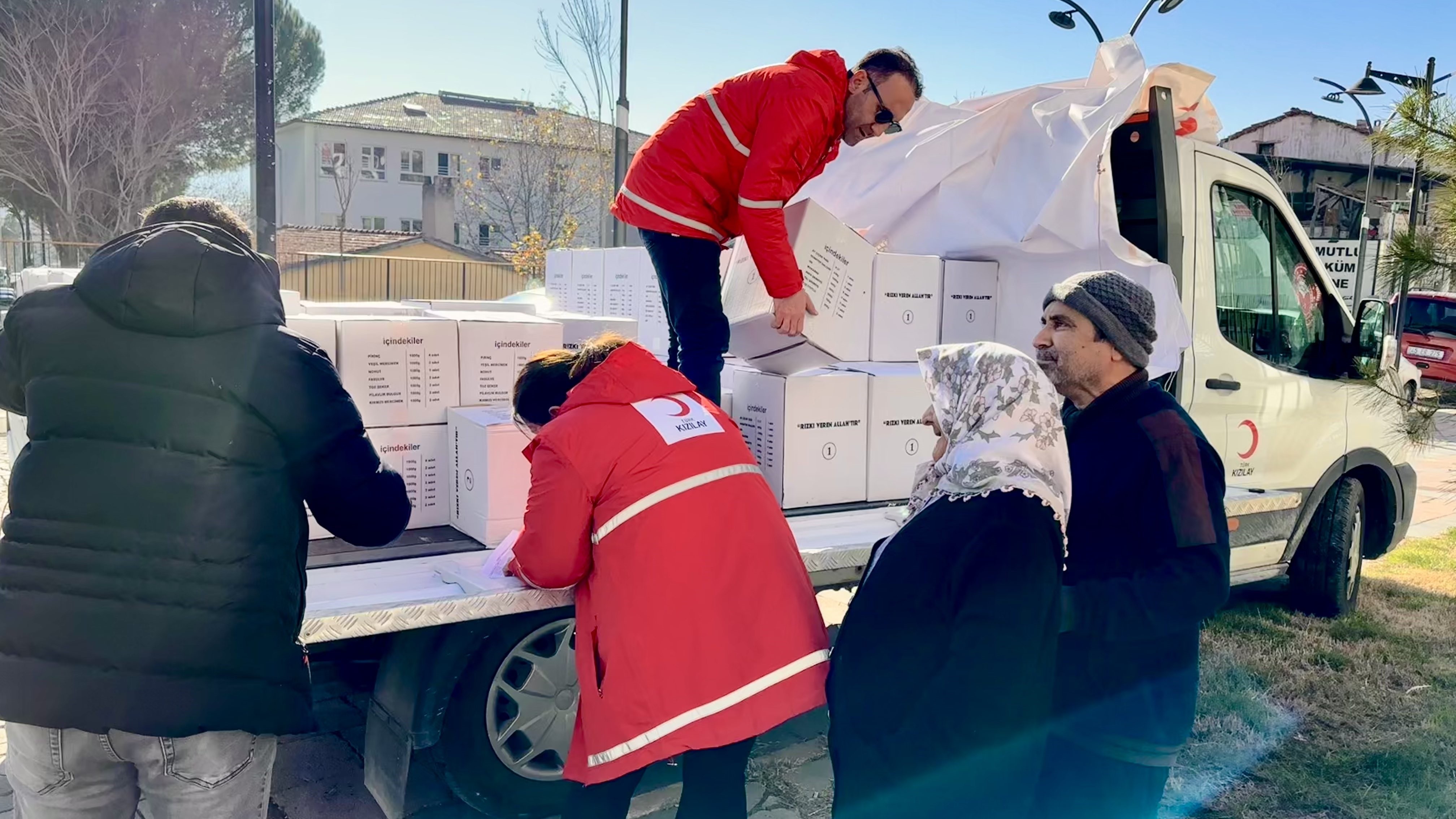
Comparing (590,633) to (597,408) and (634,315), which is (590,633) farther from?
(634,315)

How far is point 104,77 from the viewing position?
2255cm

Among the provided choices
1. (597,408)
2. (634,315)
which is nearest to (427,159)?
(634,315)

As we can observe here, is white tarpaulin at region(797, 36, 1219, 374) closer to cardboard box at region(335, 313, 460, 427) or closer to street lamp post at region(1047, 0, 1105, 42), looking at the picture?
cardboard box at region(335, 313, 460, 427)

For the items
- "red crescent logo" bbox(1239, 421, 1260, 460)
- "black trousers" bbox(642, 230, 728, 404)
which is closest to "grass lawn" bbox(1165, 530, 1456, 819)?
"red crescent logo" bbox(1239, 421, 1260, 460)

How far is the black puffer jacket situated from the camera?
5.87 feet

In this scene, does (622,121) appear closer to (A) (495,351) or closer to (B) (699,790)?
(A) (495,351)

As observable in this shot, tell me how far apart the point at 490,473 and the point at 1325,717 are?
3855 millimetres

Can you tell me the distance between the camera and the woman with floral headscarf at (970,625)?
1.89 metres

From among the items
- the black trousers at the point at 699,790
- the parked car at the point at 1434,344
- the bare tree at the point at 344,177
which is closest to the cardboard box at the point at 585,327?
the black trousers at the point at 699,790

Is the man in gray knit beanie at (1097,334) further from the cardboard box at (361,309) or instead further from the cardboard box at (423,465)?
the cardboard box at (361,309)

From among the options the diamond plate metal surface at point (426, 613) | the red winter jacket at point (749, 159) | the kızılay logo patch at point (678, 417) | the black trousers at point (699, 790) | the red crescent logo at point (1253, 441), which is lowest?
the black trousers at point (699, 790)

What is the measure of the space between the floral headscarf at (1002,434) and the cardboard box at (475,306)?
2529mm

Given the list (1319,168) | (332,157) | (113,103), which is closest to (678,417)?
(113,103)

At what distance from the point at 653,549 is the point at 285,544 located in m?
0.74
